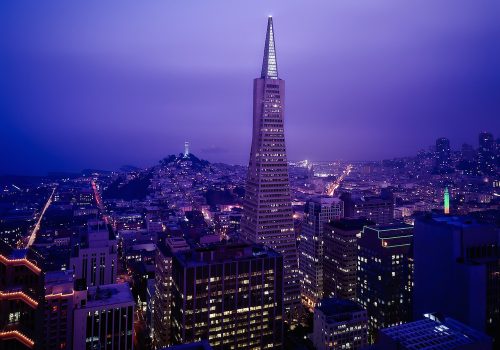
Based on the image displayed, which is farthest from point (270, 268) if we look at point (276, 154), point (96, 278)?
point (96, 278)

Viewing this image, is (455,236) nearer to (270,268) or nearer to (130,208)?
(270,268)

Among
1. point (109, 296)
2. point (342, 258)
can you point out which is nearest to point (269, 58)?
point (342, 258)

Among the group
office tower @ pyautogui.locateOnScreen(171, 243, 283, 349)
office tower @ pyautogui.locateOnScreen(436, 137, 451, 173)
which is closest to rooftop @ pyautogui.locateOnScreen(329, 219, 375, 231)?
office tower @ pyautogui.locateOnScreen(171, 243, 283, 349)

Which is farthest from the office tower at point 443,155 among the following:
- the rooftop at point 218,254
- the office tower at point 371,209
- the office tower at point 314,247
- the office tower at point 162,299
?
the office tower at point 162,299

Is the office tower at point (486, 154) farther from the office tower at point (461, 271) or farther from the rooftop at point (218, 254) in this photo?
the rooftop at point (218, 254)

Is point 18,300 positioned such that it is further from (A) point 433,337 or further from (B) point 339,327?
(B) point 339,327
